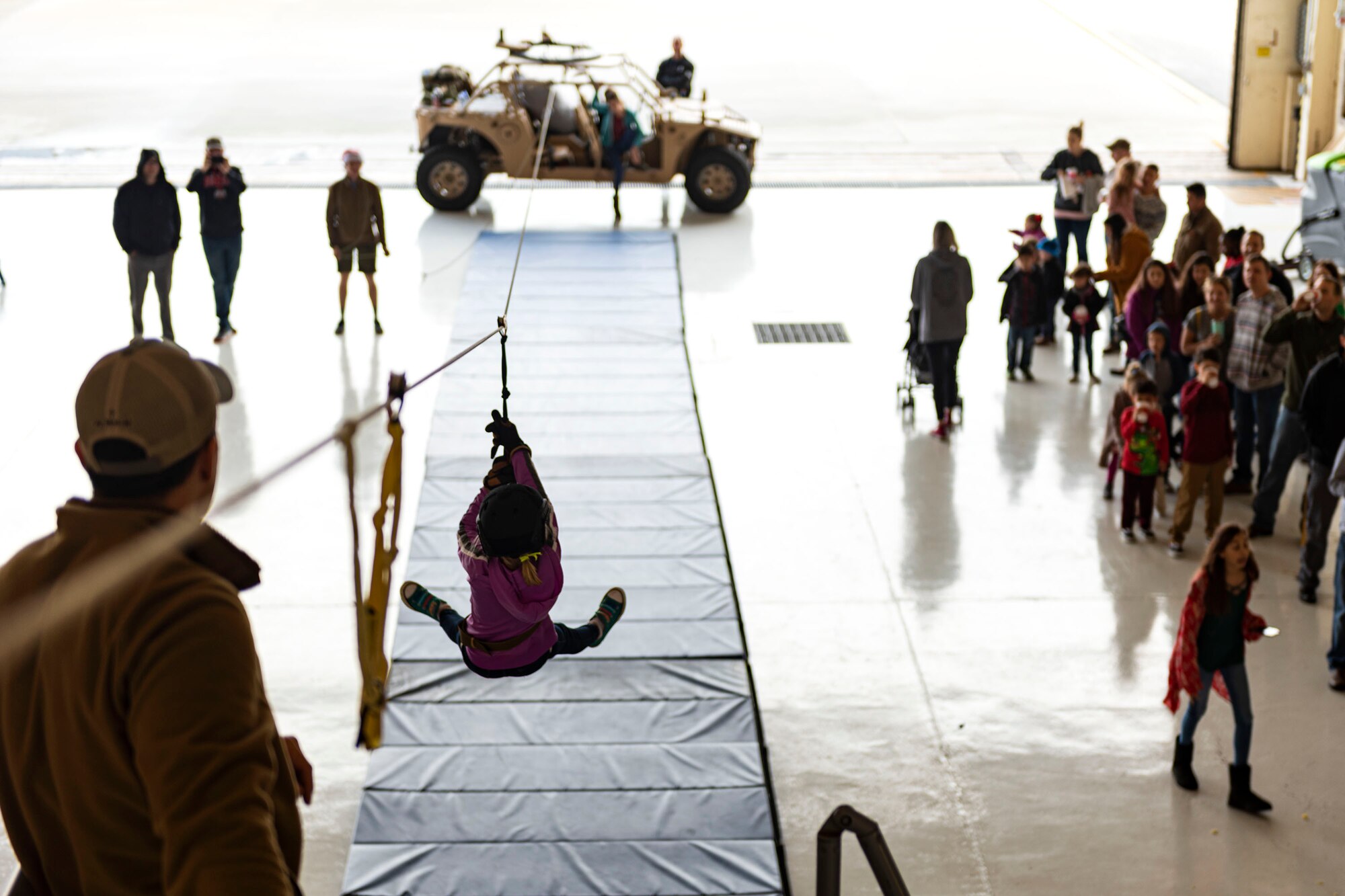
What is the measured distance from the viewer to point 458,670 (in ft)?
25.5

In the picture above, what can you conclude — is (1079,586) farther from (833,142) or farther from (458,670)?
(833,142)

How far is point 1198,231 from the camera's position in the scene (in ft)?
40.5

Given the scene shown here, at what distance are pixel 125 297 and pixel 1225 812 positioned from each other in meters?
12.8

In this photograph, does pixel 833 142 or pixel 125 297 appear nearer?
pixel 125 297

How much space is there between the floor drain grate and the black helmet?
9378 mm

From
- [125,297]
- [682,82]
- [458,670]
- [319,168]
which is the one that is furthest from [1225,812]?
[319,168]

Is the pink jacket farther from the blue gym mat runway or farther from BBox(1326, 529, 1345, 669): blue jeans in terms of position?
BBox(1326, 529, 1345, 669): blue jeans

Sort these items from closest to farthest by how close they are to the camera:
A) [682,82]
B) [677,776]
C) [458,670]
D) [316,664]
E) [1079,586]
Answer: [677,776] < [458,670] < [316,664] < [1079,586] < [682,82]

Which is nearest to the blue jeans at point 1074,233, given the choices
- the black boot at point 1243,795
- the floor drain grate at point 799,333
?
the floor drain grate at point 799,333

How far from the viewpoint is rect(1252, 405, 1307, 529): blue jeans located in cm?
971

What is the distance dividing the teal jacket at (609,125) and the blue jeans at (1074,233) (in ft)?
18.5

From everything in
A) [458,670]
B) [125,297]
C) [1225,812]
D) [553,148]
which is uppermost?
[553,148]

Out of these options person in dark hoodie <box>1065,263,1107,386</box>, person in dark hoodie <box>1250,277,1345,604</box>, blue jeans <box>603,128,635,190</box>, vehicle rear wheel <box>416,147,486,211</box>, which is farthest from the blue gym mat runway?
vehicle rear wheel <box>416,147,486,211</box>

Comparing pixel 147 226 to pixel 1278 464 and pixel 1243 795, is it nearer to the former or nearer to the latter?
pixel 1278 464
